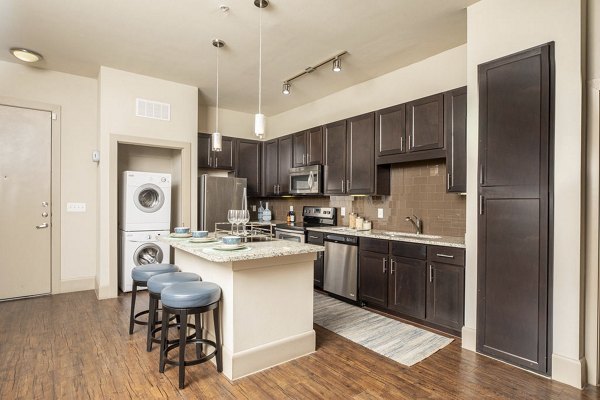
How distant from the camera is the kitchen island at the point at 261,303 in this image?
2279 mm

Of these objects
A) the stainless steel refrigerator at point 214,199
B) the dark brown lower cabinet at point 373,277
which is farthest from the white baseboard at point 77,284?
the dark brown lower cabinet at point 373,277

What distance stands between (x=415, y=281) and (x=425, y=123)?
166 cm

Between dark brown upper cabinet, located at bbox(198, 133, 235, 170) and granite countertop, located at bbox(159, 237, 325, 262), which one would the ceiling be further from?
granite countertop, located at bbox(159, 237, 325, 262)

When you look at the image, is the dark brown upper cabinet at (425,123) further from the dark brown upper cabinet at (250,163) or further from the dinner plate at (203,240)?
the dark brown upper cabinet at (250,163)

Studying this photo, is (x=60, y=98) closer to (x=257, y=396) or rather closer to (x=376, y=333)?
(x=257, y=396)

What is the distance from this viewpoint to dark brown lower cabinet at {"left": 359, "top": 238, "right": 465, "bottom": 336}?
2.95 meters

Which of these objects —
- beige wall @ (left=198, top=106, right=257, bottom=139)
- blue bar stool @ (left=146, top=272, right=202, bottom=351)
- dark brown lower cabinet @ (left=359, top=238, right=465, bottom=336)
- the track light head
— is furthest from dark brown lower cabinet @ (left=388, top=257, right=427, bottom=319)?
beige wall @ (left=198, top=106, right=257, bottom=139)

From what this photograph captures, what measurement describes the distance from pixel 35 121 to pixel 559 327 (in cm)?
592

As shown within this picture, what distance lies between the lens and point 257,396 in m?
2.05

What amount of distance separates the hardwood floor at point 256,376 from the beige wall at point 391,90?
2.78 metres

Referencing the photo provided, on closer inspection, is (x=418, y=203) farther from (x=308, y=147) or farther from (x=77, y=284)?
(x=77, y=284)

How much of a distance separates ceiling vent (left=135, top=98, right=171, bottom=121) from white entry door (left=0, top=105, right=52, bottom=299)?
115 centimetres

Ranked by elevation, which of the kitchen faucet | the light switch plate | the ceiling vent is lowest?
the kitchen faucet

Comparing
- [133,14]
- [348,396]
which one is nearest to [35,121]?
[133,14]
